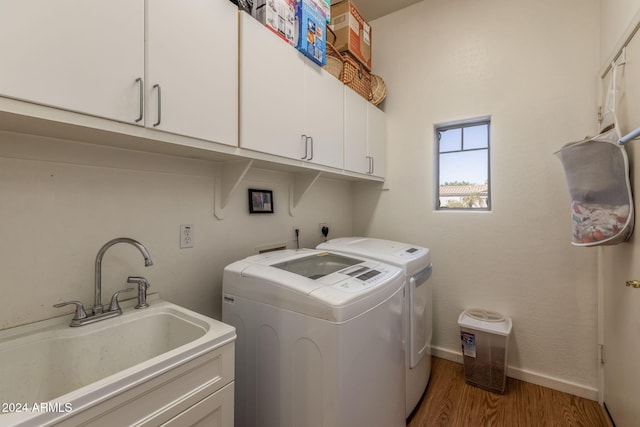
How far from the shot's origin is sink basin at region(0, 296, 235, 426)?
2.59 ft

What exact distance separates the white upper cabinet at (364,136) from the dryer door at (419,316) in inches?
36.0

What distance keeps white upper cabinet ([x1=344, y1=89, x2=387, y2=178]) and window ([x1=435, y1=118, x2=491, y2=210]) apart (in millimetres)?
491

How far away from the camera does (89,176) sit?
3.68 feet

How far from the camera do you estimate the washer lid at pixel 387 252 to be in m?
1.66

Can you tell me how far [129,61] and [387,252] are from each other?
156 centimetres

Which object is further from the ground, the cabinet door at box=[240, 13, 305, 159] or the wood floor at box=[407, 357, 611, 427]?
the cabinet door at box=[240, 13, 305, 159]

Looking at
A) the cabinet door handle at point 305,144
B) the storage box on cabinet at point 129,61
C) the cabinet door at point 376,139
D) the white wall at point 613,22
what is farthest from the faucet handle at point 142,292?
the white wall at point 613,22

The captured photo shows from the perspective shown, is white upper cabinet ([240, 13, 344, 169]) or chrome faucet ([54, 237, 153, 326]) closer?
chrome faucet ([54, 237, 153, 326])

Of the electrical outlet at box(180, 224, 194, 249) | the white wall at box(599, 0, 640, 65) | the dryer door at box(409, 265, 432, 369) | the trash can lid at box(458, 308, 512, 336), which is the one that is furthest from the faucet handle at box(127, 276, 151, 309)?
the white wall at box(599, 0, 640, 65)

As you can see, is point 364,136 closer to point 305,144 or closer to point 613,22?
point 305,144

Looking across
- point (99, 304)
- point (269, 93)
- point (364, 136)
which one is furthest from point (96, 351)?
point (364, 136)

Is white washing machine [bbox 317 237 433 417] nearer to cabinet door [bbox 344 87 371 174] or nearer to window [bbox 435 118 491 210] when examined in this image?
cabinet door [bbox 344 87 371 174]

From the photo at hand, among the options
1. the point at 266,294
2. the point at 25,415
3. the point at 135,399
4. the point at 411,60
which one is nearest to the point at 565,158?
the point at 411,60

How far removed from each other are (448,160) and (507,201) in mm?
589
